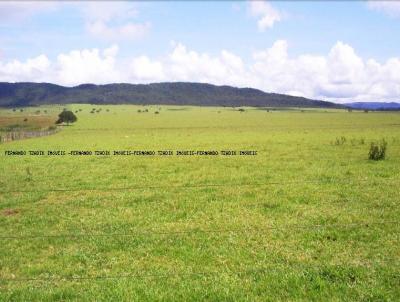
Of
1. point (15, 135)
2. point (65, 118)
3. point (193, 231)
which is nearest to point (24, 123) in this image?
point (65, 118)

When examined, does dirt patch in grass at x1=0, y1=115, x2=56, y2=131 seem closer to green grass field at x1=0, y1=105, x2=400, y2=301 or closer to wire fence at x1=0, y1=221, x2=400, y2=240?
green grass field at x1=0, y1=105, x2=400, y2=301

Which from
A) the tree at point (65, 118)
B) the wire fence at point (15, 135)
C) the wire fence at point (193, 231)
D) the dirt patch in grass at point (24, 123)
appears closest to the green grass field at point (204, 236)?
the wire fence at point (193, 231)

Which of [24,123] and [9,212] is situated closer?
[9,212]

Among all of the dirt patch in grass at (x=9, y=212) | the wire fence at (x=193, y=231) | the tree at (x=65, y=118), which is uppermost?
the tree at (x=65, y=118)

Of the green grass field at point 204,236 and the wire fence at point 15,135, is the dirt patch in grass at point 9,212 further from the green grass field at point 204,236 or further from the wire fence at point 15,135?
the wire fence at point 15,135

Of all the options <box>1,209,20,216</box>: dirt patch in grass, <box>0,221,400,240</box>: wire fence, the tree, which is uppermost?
the tree

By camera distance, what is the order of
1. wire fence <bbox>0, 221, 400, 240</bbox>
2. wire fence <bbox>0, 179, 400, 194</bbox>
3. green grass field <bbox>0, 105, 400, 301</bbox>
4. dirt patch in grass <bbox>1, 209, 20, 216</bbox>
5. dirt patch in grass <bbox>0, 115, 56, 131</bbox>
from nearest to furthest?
green grass field <bbox>0, 105, 400, 301</bbox>, wire fence <bbox>0, 221, 400, 240</bbox>, dirt patch in grass <bbox>1, 209, 20, 216</bbox>, wire fence <bbox>0, 179, 400, 194</bbox>, dirt patch in grass <bbox>0, 115, 56, 131</bbox>

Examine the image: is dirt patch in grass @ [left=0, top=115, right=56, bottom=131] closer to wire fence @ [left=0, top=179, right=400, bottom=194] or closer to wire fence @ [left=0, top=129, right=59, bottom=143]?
wire fence @ [left=0, top=129, right=59, bottom=143]

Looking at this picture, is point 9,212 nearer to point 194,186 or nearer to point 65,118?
point 194,186

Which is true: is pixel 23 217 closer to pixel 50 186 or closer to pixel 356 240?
pixel 50 186

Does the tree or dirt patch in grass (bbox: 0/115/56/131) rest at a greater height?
the tree

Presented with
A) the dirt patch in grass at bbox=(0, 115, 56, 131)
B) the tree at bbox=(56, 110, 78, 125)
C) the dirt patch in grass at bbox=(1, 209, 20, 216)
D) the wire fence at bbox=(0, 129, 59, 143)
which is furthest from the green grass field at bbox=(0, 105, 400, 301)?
the tree at bbox=(56, 110, 78, 125)

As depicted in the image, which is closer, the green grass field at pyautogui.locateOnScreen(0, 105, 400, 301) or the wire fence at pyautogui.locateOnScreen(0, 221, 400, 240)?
the green grass field at pyautogui.locateOnScreen(0, 105, 400, 301)

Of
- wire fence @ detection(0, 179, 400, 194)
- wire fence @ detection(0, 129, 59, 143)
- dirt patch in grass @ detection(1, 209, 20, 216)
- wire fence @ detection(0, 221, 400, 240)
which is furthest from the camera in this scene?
wire fence @ detection(0, 129, 59, 143)
